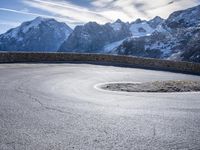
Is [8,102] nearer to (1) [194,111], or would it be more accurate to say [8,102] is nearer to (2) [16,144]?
(2) [16,144]

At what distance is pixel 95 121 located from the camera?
937 cm

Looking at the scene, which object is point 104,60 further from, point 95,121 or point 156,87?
point 95,121

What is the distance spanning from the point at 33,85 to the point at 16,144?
31.5ft

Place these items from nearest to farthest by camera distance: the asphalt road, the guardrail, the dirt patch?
1. the asphalt road
2. the dirt patch
3. the guardrail

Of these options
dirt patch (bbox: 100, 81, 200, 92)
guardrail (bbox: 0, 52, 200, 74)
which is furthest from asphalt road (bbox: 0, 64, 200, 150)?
guardrail (bbox: 0, 52, 200, 74)

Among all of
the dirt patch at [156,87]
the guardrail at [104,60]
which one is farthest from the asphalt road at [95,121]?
the guardrail at [104,60]

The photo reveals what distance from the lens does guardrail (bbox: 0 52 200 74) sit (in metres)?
33.1

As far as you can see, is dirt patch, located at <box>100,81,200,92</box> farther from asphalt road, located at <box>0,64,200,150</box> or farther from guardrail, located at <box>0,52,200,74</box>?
guardrail, located at <box>0,52,200,74</box>

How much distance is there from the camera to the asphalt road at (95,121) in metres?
→ 7.34

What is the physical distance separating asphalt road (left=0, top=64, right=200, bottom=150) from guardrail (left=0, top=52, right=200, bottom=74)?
62.7 ft

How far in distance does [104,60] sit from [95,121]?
28.2 meters

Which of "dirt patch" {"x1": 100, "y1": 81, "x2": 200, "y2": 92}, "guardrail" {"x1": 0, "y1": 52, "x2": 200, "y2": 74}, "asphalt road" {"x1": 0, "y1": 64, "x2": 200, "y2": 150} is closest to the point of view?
"asphalt road" {"x1": 0, "y1": 64, "x2": 200, "y2": 150}

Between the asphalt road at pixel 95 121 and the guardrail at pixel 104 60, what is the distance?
19.1 m

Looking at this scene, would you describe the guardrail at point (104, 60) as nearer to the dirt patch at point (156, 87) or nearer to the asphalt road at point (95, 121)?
the dirt patch at point (156, 87)
